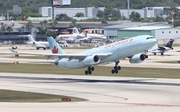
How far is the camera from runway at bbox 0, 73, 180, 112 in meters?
51.8

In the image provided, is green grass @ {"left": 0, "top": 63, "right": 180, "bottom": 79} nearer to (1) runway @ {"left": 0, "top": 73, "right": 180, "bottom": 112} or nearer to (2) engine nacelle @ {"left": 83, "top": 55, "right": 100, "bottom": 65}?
(1) runway @ {"left": 0, "top": 73, "right": 180, "bottom": 112}

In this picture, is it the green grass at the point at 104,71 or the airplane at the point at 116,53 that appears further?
the green grass at the point at 104,71

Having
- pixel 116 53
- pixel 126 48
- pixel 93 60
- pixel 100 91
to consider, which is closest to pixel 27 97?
pixel 100 91

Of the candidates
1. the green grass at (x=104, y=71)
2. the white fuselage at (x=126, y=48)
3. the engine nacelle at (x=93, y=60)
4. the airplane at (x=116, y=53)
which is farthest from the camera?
the green grass at (x=104, y=71)

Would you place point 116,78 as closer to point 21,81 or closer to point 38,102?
point 21,81

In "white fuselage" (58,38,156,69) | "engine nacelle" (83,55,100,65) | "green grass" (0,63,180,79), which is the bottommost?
"green grass" (0,63,180,79)

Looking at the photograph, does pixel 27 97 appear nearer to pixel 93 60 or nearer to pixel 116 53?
pixel 93 60

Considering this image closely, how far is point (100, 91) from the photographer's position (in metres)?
67.4

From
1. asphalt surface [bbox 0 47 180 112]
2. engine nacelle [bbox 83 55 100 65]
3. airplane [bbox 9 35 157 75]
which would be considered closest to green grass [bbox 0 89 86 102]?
asphalt surface [bbox 0 47 180 112]

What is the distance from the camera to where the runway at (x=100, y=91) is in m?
51.8

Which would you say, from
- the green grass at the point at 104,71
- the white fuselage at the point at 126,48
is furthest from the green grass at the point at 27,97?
the green grass at the point at 104,71

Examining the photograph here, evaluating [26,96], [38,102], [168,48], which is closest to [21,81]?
[26,96]

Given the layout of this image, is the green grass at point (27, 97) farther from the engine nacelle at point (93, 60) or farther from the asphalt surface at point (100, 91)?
the engine nacelle at point (93, 60)

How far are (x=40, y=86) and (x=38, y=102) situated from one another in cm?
1727
